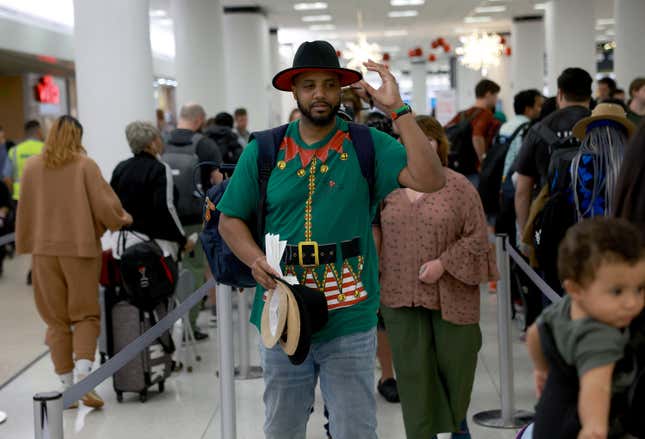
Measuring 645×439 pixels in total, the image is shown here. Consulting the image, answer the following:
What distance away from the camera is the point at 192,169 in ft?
26.1

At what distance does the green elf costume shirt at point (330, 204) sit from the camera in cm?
337

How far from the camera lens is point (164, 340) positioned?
6.62 meters

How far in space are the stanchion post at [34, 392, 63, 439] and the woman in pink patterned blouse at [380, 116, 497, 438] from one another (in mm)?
2088

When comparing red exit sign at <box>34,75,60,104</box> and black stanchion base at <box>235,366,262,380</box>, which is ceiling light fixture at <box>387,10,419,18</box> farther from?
black stanchion base at <box>235,366,262,380</box>

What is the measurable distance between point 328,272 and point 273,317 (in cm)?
25

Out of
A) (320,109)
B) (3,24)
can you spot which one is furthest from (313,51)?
(3,24)

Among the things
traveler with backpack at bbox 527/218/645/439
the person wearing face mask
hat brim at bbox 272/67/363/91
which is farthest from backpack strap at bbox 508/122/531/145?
traveler with backpack at bbox 527/218/645/439

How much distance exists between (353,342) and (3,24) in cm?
1500

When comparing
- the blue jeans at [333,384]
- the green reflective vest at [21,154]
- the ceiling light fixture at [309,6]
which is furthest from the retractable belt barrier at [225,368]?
the ceiling light fixture at [309,6]

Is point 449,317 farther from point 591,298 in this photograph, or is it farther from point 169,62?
point 169,62

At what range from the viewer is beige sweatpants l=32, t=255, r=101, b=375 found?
6.15m

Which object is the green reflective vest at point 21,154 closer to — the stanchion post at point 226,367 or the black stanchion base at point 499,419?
the black stanchion base at point 499,419

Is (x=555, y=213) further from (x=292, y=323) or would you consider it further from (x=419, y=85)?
(x=419, y=85)

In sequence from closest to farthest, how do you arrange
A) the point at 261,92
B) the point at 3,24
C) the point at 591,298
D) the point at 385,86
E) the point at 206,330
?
the point at 591,298, the point at 385,86, the point at 206,330, the point at 3,24, the point at 261,92
